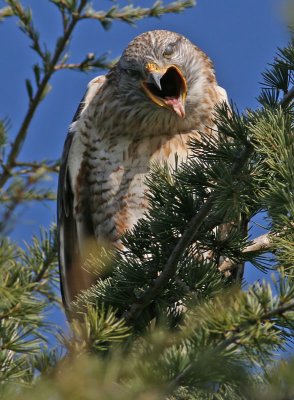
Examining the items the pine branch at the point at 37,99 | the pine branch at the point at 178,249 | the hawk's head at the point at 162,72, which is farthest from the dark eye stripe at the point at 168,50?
the pine branch at the point at 178,249

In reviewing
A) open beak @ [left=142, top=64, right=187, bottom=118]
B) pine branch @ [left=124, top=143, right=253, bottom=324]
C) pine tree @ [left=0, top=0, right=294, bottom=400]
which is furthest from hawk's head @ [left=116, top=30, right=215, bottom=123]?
pine branch @ [left=124, top=143, right=253, bottom=324]

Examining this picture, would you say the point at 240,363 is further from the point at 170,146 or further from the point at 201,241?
the point at 170,146

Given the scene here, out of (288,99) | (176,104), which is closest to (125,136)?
(176,104)

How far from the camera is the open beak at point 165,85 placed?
527cm

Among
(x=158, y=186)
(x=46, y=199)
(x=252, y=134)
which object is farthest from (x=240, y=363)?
(x=46, y=199)

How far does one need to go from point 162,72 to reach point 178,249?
2.44 m

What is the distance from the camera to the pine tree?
87.0 inches

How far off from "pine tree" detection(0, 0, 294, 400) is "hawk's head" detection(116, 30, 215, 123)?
4.02 ft

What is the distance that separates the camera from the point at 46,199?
4305mm

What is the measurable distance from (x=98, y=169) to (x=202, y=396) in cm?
314

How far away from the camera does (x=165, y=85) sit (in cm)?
557

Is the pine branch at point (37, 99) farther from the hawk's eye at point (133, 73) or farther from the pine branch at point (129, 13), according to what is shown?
the hawk's eye at point (133, 73)

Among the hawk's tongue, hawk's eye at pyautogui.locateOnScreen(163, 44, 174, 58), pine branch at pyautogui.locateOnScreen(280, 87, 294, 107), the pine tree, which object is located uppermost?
hawk's eye at pyautogui.locateOnScreen(163, 44, 174, 58)

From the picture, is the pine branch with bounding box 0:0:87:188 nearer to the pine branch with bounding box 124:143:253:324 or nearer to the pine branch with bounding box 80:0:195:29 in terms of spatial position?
the pine branch with bounding box 80:0:195:29
